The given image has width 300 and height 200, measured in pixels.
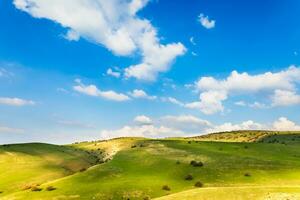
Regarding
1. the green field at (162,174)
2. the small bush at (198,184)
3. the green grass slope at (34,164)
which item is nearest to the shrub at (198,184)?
the small bush at (198,184)

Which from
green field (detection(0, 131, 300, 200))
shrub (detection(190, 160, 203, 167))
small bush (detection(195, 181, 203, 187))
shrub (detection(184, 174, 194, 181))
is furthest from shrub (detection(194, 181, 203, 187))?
shrub (detection(190, 160, 203, 167))

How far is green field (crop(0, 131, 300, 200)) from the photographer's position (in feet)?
179

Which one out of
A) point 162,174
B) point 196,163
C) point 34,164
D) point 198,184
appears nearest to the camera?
point 198,184

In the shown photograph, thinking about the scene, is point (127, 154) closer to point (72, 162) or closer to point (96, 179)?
point (72, 162)

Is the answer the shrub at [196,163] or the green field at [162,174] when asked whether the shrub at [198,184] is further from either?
the shrub at [196,163]

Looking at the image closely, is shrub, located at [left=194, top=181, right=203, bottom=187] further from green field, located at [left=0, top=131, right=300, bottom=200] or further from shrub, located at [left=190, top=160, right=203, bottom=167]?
shrub, located at [left=190, top=160, right=203, bottom=167]

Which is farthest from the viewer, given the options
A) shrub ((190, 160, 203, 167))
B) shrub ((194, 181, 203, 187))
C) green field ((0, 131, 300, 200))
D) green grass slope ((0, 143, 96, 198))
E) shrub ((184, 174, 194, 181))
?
green grass slope ((0, 143, 96, 198))

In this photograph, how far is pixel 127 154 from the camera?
345 feet

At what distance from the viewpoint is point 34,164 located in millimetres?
103688

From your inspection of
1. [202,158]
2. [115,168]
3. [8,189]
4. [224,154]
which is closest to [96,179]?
[115,168]

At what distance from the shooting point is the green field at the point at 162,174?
5455cm

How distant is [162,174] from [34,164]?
39.8 metres

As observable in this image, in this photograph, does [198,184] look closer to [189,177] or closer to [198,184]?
[198,184]

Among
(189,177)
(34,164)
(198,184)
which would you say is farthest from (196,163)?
(34,164)
